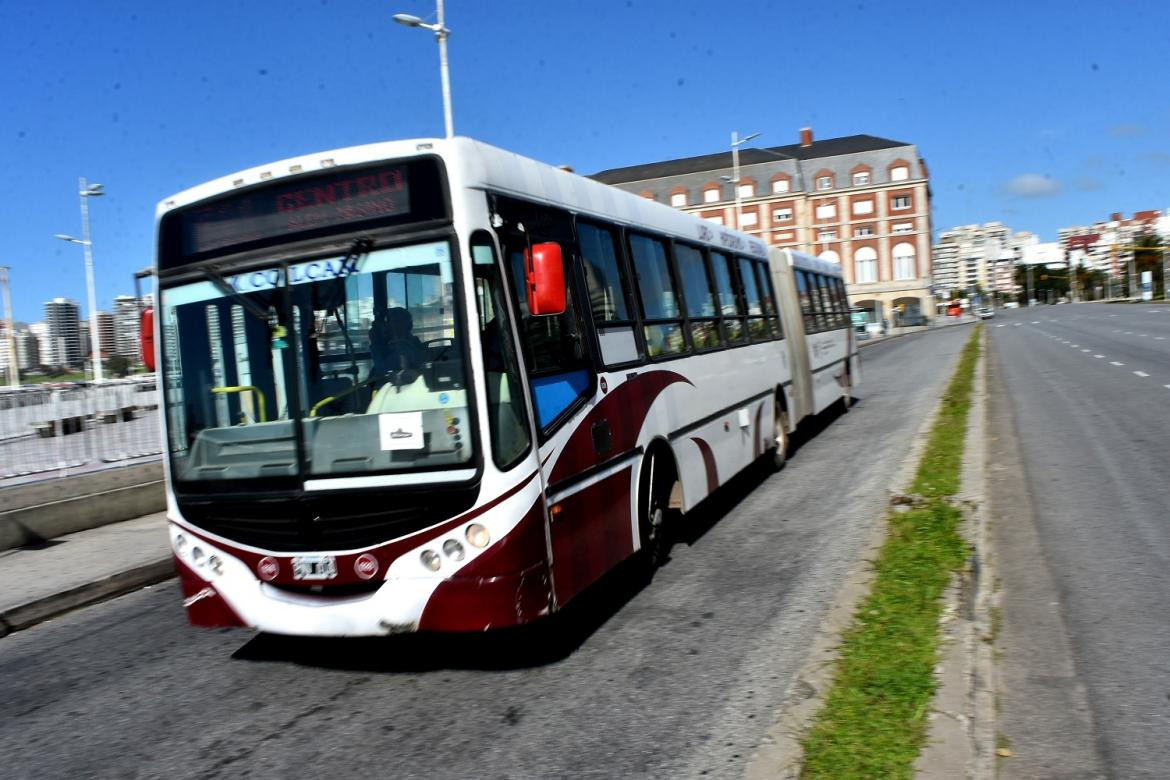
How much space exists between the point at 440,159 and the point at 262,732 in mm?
3037

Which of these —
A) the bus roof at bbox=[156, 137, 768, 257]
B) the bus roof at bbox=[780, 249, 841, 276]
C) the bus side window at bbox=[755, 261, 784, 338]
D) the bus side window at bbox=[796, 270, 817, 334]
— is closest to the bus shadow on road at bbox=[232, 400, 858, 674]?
the bus roof at bbox=[156, 137, 768, 257]

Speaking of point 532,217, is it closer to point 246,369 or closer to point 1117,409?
point 246,369

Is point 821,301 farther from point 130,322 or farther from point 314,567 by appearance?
point 314,567

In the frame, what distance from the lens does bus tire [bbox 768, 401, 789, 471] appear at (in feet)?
37.8

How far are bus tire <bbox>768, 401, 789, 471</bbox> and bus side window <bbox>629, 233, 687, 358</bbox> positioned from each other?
3698 millimetres

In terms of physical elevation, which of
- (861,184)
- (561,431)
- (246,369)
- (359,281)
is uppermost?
(861,184)

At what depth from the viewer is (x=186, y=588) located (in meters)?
5.55

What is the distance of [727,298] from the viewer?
10.1 m

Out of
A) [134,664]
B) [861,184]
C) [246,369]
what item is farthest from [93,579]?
[861,184]

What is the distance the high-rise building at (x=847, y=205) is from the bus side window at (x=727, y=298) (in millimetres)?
81065

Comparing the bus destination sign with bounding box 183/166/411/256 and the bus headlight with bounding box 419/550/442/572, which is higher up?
the bus destination sign with bounding box 183/166/411/256

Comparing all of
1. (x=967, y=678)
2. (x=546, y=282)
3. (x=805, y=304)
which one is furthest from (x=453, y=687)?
(x=805, y=304)

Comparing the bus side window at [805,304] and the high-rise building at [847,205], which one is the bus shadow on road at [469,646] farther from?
the high-rise building at [847,205]

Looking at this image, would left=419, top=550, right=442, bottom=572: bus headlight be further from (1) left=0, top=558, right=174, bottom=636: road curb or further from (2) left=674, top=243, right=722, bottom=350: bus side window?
(1) left=0, top=558, right=174, bottom=636: road curb
